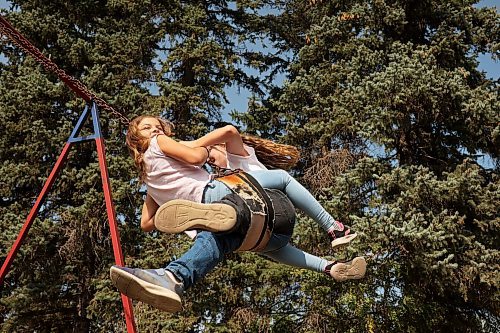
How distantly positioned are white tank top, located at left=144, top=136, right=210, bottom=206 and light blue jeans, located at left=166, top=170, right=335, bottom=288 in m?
0.08

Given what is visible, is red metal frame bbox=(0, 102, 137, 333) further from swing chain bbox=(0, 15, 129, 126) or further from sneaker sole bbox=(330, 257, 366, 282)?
sneaker sole bbox=(330, 257, 366, 282)

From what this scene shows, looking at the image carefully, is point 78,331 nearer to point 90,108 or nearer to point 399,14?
point 90,108

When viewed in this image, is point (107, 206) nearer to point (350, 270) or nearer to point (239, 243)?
point (239, 243)

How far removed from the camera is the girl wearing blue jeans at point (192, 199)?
2467 mm

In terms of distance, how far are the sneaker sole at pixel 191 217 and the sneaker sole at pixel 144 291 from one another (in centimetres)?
30

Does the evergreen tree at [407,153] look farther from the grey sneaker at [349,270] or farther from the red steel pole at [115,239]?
the grey sneaker at [349,270]

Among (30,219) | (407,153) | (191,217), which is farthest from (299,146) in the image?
(191,217)

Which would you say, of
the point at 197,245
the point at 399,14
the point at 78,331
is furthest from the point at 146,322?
the point at 197,245

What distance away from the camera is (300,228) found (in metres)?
8.51

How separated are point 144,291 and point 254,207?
668mm

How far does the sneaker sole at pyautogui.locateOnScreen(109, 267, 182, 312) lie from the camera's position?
2.41 metres

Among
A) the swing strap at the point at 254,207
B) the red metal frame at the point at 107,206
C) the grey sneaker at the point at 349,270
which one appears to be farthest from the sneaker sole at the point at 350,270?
the red metal frame at the point at 107,206

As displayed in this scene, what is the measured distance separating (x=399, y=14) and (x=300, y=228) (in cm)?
391

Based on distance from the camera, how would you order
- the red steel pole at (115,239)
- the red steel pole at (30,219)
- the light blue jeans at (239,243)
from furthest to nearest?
the red steel pole at (30,219) → the red steel pole at (115,239) → the light blue jeans at (239,243)
